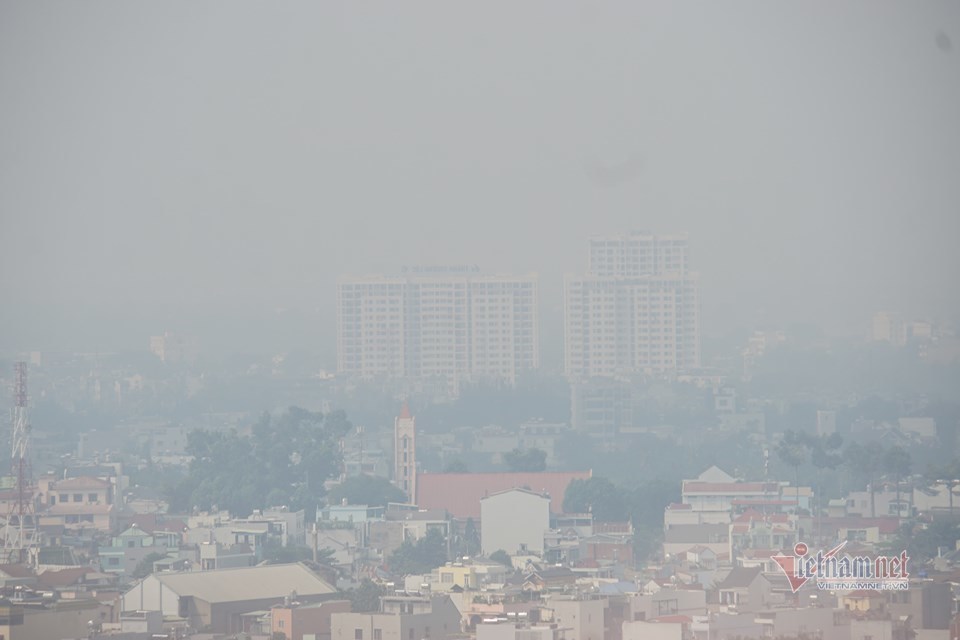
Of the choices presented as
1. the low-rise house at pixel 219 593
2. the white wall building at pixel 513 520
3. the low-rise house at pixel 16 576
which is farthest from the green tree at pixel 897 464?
the low-rise house at pixel 16 576

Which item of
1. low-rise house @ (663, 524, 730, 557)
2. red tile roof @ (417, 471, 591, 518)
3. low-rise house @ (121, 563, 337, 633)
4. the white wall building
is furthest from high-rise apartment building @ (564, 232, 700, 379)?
low-rise house @ (121, 563, 337, 633)

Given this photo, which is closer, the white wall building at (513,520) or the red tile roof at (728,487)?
the white wall building at (513,520)

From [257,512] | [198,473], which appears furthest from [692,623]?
[198,473]

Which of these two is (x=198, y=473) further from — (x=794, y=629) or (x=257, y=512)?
Result: (x=794, y=629)

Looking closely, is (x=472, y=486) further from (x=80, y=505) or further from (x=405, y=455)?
(x=80, y=505)

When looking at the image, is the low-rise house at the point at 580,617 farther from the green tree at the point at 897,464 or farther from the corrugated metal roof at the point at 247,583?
the green tree at the point at 897,464

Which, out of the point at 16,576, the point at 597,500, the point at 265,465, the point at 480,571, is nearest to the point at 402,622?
the point at 16,576
